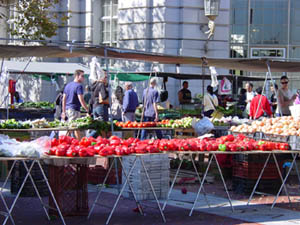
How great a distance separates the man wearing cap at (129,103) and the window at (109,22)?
1035 centimetres

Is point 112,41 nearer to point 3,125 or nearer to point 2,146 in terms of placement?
point 3,125

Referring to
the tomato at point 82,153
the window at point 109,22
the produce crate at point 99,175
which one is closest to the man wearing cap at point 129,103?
the produce crate at point 99,175

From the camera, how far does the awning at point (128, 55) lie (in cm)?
1089

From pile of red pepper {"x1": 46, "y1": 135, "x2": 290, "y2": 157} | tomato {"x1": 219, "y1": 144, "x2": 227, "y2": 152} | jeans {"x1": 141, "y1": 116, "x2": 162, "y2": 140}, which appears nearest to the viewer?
pile of red pepper {"x1": 46, "y1": 135, "x2": 290, "y2": 157}

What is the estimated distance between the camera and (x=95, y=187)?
12.3 metres

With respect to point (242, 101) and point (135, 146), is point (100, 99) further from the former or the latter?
point (242, 101)

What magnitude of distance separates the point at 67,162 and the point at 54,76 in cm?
1678

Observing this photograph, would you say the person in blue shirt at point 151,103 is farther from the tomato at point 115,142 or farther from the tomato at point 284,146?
the tomato at point 115,142

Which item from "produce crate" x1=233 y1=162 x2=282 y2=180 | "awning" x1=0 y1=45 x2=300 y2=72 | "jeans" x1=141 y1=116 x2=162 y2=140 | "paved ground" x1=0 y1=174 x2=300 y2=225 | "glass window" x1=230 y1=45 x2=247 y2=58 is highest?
"glass window" x1=230 y1=45 x2=247 y2=58

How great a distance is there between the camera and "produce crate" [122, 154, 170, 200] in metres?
10.8

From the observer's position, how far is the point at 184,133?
1625cm

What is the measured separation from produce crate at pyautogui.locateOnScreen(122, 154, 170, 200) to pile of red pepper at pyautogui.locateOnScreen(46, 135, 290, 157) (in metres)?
1.01

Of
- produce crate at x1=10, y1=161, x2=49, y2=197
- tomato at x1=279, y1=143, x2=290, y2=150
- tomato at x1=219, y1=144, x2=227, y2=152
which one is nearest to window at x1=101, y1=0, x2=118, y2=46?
produce crate at x1=10, y1=161, x2=49, y2=197

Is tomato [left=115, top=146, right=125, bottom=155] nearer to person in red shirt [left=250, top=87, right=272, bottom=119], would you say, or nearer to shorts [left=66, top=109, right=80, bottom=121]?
shorts [left=66, top=109, right=80, bottom=121]
